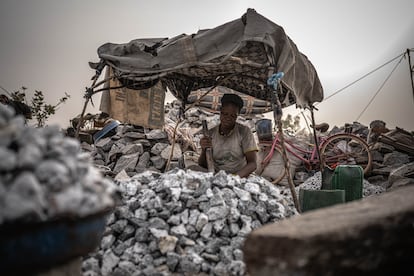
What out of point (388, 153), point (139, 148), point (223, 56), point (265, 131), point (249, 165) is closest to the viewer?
point (223, 56)

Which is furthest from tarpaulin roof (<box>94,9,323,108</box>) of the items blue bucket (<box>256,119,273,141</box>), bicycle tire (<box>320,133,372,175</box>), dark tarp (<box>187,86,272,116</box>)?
bicycle tire (<box>320,133,372,175</box>)

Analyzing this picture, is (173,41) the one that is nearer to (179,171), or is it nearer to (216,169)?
(179,171)

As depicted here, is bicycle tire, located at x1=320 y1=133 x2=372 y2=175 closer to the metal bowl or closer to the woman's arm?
the woman's arm

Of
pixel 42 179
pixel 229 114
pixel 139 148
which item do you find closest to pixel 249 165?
pixel 229 114

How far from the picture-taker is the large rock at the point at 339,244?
129 centimetres

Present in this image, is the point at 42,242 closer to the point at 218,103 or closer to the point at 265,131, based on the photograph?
the point at 218,103

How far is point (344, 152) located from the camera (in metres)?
8.54

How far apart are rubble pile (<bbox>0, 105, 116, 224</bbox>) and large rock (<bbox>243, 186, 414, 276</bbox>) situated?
786 mm

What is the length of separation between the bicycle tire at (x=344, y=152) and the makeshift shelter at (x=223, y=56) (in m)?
3.73

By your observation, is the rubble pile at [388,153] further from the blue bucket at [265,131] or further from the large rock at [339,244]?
the large rock at [339,244]

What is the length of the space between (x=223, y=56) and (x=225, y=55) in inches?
4.3

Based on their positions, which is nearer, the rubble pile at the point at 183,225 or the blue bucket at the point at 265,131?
the rubble pile at the point at 183,225

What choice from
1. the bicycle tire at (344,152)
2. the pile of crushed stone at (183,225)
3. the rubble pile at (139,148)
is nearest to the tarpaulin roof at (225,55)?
the pile of crushed stone at (183,225)

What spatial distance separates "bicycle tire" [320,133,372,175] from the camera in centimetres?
836
